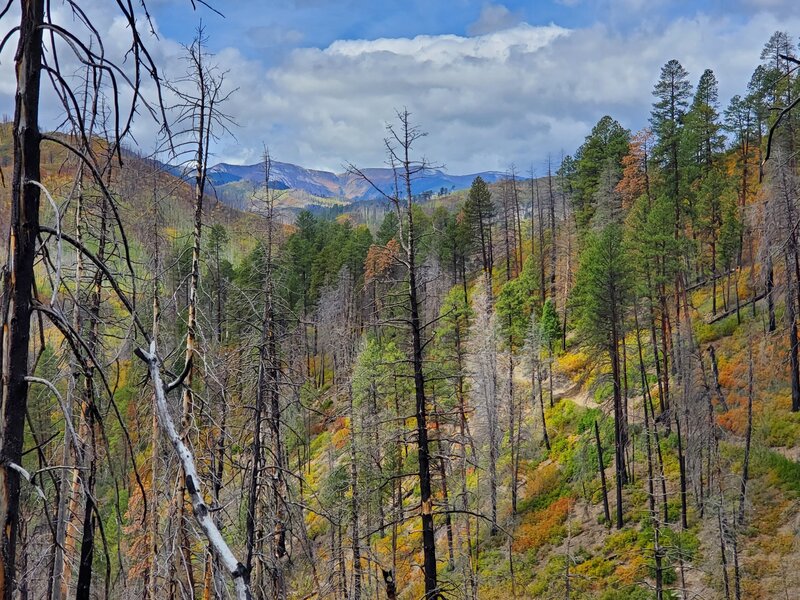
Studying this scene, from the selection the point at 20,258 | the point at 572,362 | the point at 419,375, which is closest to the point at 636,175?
the point at 572,362

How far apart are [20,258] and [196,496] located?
0.99 meters

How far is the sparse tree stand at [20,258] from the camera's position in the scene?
1695 millimetres

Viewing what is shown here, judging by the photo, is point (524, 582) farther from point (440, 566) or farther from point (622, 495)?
point (622, 495)

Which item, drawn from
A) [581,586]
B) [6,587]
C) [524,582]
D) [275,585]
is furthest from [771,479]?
[6,587]

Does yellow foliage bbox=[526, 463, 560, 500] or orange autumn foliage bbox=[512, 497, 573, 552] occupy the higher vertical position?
yellow foliage bbox=[526, 463, 560, 500]

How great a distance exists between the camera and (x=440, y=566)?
93.2 ft

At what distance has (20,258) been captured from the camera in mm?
1759

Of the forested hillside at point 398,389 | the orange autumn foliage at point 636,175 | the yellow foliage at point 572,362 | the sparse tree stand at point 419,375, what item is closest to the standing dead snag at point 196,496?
the forested hillside at point 398,389

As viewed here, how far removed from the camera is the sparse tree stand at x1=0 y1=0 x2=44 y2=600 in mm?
1695

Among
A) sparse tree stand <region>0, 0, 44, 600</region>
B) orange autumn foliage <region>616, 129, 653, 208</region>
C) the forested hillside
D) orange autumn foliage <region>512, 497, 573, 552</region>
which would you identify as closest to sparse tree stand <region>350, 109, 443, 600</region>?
the forested hillside

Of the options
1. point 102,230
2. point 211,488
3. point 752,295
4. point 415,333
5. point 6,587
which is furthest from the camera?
point 752,295

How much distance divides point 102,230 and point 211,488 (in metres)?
4.31

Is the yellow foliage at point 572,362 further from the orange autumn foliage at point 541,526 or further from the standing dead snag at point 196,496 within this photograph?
the standing dead snag at point 196,496

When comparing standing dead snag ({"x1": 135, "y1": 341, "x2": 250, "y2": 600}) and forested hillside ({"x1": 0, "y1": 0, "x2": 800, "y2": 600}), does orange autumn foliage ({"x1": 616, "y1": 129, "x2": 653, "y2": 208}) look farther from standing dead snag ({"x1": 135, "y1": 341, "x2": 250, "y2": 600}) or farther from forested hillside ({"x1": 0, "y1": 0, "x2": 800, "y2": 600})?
standing dead snag ({"x1": 135, "y1": 341, "x2": 250, "y2": 600})
